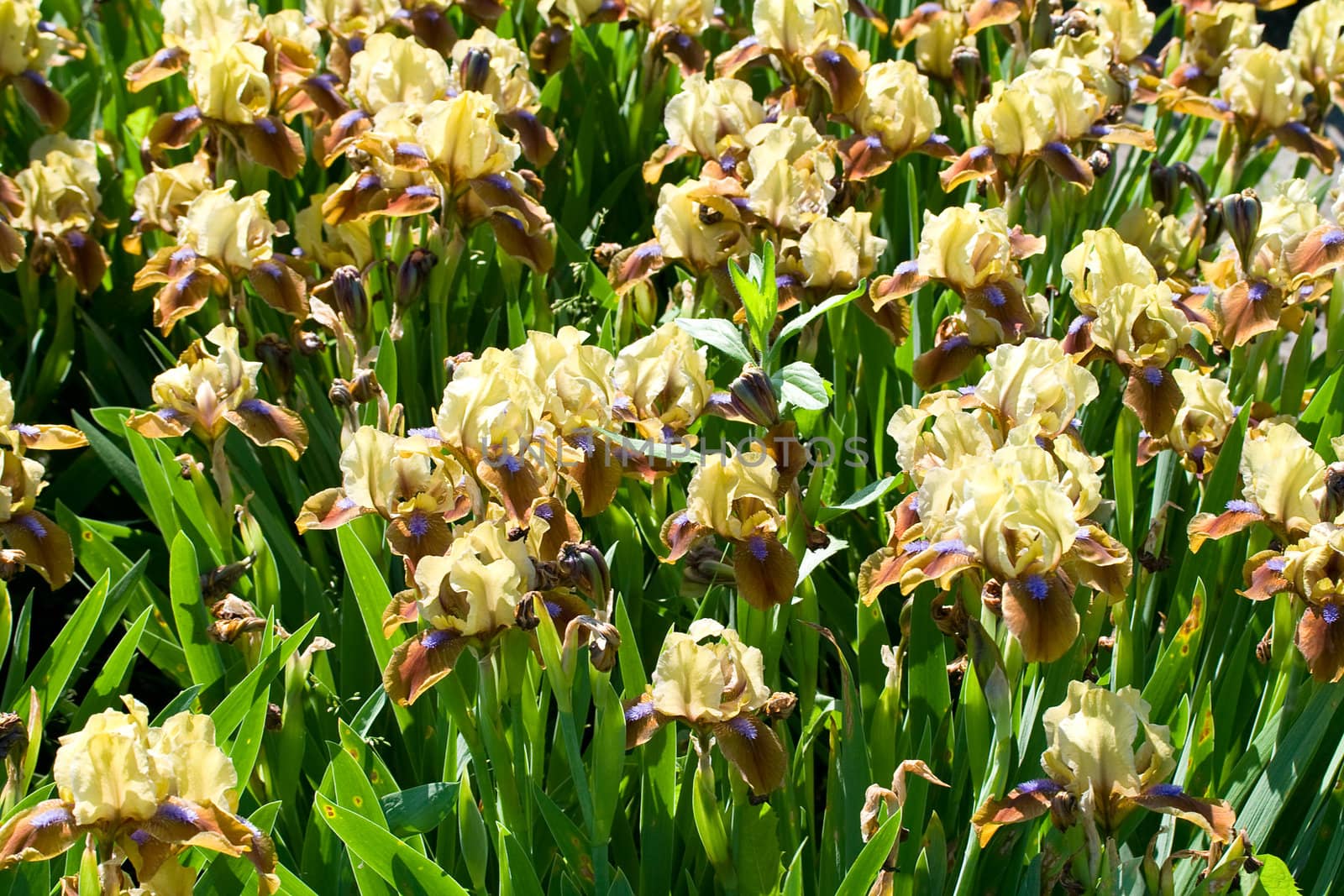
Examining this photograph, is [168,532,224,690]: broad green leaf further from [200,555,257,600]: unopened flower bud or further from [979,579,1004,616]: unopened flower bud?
[979,579,1004,616]: unopened flower bud

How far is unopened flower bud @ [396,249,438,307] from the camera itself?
294 centimetres

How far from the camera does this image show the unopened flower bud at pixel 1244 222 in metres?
2.82

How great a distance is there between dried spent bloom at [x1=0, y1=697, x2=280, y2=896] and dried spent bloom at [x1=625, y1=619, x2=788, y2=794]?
563 mm

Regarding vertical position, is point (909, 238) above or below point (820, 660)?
above

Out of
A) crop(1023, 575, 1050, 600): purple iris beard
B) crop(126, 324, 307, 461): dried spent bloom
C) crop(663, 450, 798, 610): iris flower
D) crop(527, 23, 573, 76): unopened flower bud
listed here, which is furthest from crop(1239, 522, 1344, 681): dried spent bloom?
crop(527, 23, 573, 76): unopened flower bud

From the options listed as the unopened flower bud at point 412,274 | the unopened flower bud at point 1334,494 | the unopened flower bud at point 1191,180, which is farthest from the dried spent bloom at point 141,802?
the unopened flower bud at point 1191,180

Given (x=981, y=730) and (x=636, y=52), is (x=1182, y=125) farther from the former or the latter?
(x=981, y=730)

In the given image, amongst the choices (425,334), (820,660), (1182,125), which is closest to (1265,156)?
(1182,125)

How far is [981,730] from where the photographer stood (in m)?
2.09

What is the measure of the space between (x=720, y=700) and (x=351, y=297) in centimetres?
136

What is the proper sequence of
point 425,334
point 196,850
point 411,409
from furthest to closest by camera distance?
point 425,334
point 411,409
point 196,850

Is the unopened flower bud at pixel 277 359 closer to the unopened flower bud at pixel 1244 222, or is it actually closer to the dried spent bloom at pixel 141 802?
the dried spent bloom at pixel 141 802

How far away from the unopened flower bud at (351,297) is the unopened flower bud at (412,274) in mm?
85

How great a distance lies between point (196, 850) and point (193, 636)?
51 cm
